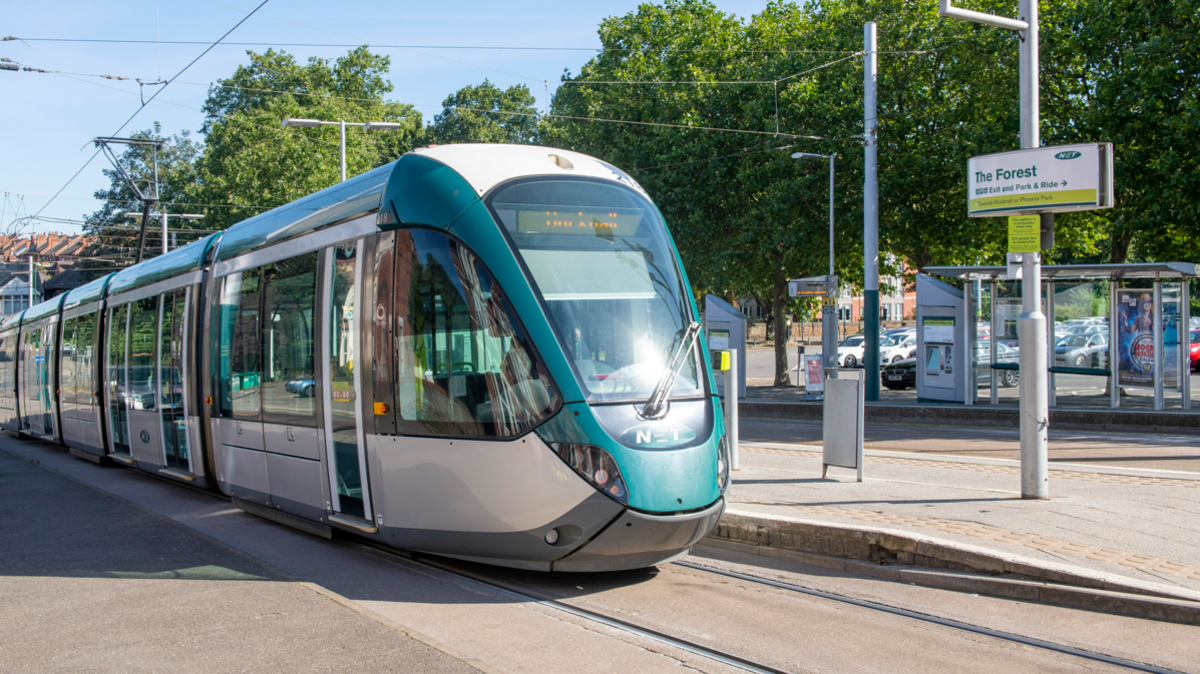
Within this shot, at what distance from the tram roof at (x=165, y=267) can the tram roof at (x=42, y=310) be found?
3.54 metres

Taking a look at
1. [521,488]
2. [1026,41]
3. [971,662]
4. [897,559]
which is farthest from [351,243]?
[1026,41]

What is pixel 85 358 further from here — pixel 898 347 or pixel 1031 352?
pixel 898 347

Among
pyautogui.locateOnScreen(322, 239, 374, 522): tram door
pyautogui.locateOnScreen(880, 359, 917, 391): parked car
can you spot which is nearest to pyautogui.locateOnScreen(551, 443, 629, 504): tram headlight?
pyautogui.locateOnScreen(322, 239, 374, 522): tram door

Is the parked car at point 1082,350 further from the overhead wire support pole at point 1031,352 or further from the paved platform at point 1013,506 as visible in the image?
the overhead wire support pole at point 1031,352

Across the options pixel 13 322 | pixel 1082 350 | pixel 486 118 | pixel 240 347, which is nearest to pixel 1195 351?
pixel 1082 350

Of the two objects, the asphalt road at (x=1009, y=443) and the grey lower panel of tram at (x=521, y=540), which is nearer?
the grey lower panel of tram at (x=521, y=540)

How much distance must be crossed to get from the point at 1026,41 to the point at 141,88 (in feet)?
51.6

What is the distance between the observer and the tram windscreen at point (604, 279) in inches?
250

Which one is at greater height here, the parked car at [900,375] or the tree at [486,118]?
the tree at [486,118]

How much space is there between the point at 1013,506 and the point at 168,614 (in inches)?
261

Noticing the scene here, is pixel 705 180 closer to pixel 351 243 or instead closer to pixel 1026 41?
pixel 1026 41

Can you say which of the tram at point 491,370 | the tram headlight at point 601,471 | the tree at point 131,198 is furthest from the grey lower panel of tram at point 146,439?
the tree at point 131,198

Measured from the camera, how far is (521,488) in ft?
Result: 20.3

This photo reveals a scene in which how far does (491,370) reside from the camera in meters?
6.38
